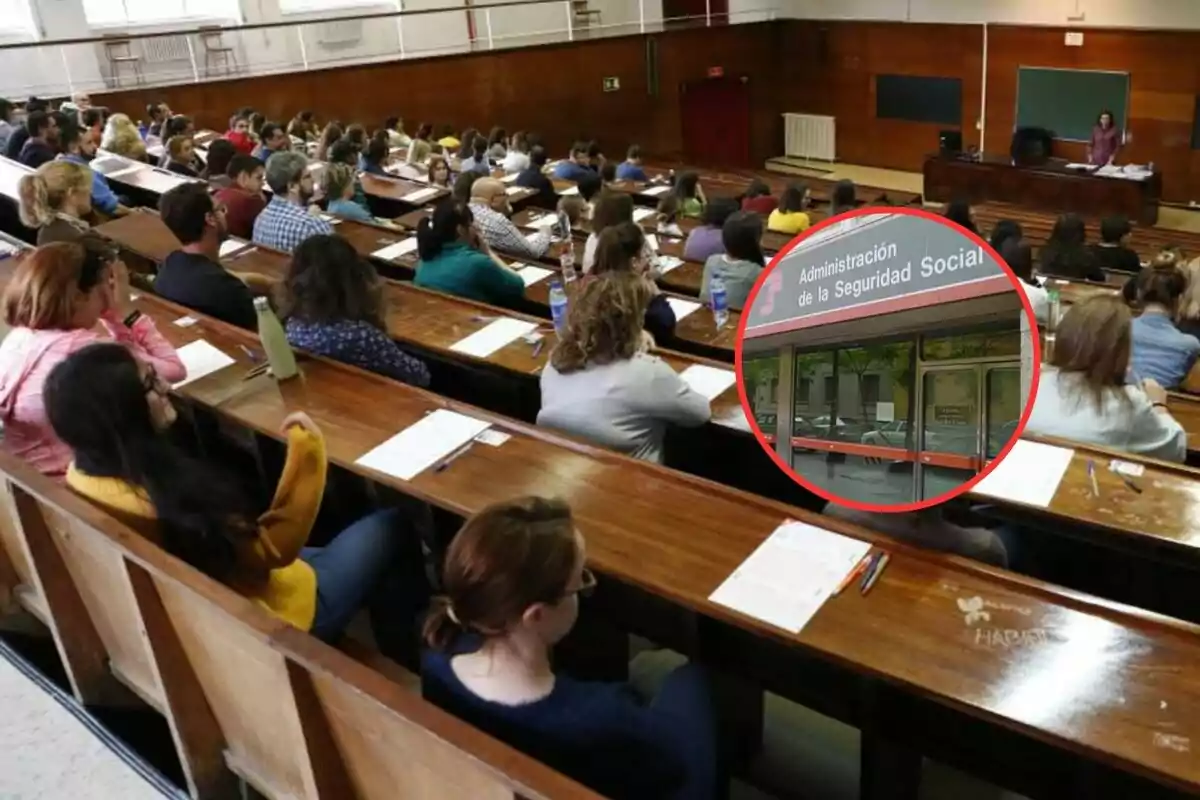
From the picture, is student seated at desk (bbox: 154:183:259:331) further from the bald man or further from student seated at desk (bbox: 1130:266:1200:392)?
student seated at desk (bbox: 1130:266:1200:392)

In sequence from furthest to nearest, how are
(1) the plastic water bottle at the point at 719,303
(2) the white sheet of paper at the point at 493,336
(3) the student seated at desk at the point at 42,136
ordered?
1. (3) the student seated at desk at the point at 42,136
2. (1) the plastic water bottle at the point at 719,303
3. (2) the white sheet of paper at the point at 493,336

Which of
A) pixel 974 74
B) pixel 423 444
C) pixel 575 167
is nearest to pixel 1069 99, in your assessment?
pixel 974 74

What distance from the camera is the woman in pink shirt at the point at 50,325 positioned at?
2443mm

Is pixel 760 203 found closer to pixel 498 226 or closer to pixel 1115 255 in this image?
pixel 1115 255

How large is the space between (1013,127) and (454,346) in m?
10.4

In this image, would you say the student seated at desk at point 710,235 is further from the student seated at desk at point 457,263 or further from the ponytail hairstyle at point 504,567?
the ponytail hairstyle at point 504,567

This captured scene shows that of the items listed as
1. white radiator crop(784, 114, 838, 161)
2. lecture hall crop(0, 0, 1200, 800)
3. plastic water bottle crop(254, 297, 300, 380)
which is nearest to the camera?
lecture hall crop(0, 0, 1200, 800)

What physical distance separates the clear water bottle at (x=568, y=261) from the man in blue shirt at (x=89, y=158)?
2.17 m

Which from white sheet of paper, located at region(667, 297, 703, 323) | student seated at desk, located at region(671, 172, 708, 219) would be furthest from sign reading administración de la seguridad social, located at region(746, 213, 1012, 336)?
student seated at desk, located at region(671, 172, 708, 219)

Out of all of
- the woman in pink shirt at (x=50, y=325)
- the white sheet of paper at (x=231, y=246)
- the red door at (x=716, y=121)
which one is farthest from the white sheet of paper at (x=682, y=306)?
the red door at (x=716, y=121)

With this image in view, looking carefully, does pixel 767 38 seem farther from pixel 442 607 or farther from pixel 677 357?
pixel 442 607

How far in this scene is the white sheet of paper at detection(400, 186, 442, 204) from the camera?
20.7 feet

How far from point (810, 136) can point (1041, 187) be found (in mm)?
4036

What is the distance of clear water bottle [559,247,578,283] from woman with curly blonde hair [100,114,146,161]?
11.8ft
